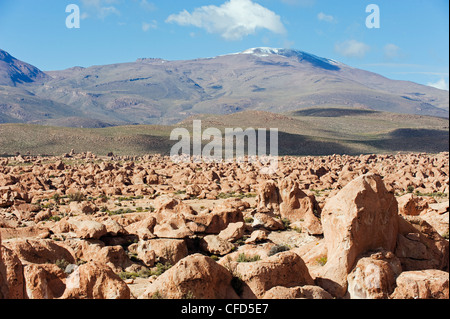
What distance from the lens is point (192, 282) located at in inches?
422

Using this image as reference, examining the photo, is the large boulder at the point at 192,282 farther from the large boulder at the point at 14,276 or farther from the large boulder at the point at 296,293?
the large boulder at the point at 14,276

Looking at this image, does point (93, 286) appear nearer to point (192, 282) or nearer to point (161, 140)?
point (192, 282)

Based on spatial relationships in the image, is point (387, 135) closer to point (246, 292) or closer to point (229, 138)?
point (229, 138)

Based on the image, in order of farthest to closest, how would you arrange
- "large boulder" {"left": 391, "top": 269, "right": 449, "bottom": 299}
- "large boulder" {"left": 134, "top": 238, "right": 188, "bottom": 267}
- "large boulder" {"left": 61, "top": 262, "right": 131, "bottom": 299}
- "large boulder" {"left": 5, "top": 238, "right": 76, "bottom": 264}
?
"large boulder" {"left": 134, "top": 238, "right": 188, "bottom": 267} → "large boulder" {"left": 5, "top": 238, "right": 76, "bottom": 264} → "large boulder" {"left": 391, "top": 269, "right": 449, "bottom": 299} → "large boulder" {"left": 61, "top": 262, "right": 131, "bottom": 299}

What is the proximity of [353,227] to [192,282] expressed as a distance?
199 inches

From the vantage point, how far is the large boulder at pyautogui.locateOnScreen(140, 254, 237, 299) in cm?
1059

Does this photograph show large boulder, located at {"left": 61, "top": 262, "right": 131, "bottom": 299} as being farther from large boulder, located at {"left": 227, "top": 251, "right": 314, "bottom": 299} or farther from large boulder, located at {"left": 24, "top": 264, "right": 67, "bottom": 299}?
large boulder, located at {"left": 227, "top": 251, "right": 314, "bottom": 299}

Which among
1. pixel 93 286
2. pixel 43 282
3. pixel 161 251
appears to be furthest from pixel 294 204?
pixel 43 282

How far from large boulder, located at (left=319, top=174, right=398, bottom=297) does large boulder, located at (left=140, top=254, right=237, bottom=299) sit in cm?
323

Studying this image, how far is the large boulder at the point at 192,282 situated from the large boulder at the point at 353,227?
323cm

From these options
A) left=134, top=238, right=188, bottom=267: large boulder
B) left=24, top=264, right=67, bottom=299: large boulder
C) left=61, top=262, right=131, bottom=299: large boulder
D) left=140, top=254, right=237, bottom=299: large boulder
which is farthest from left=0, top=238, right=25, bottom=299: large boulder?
left=134, top=238, right=188, bottom=267: large boulder

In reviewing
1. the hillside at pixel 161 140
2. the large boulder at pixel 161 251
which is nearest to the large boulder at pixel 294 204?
the large boulder at pixel 161 251
